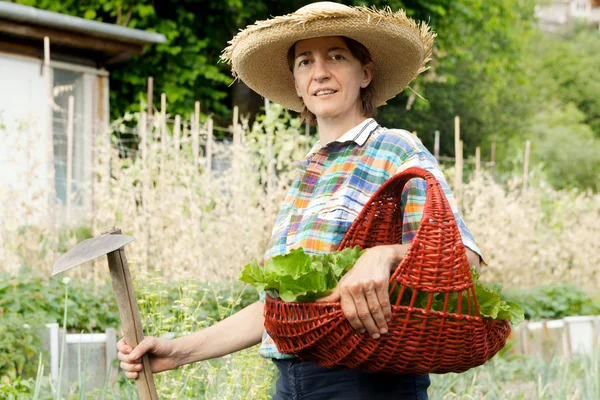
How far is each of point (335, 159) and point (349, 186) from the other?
14 cm

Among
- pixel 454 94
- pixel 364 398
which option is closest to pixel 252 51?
pixel 364 398

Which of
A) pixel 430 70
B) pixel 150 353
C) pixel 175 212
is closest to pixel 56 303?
pixel 175 212

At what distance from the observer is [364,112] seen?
2.21 m

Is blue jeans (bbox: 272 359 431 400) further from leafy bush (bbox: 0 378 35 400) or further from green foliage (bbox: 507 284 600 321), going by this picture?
green foliage (bbox: 507 284 600 321)

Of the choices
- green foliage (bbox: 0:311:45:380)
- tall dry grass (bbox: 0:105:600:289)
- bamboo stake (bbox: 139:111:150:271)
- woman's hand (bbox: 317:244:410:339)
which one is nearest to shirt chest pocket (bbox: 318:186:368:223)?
woman's hand (bbox: 317:244:410:339)

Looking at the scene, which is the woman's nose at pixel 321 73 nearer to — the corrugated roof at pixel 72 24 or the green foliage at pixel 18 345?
the green foliage at pixel 18 345

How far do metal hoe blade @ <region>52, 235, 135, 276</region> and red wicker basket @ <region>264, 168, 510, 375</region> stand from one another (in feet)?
1.22

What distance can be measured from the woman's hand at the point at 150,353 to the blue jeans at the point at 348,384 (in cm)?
35

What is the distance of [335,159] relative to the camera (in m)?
2.07

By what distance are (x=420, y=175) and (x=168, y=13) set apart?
33.7 ft

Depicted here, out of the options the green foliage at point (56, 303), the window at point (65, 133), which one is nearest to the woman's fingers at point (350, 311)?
the green foliage at point (56, 303)

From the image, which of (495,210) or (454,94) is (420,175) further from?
(454,94)

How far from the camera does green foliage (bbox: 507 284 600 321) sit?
6875 mm

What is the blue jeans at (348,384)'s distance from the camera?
1.83 meters
